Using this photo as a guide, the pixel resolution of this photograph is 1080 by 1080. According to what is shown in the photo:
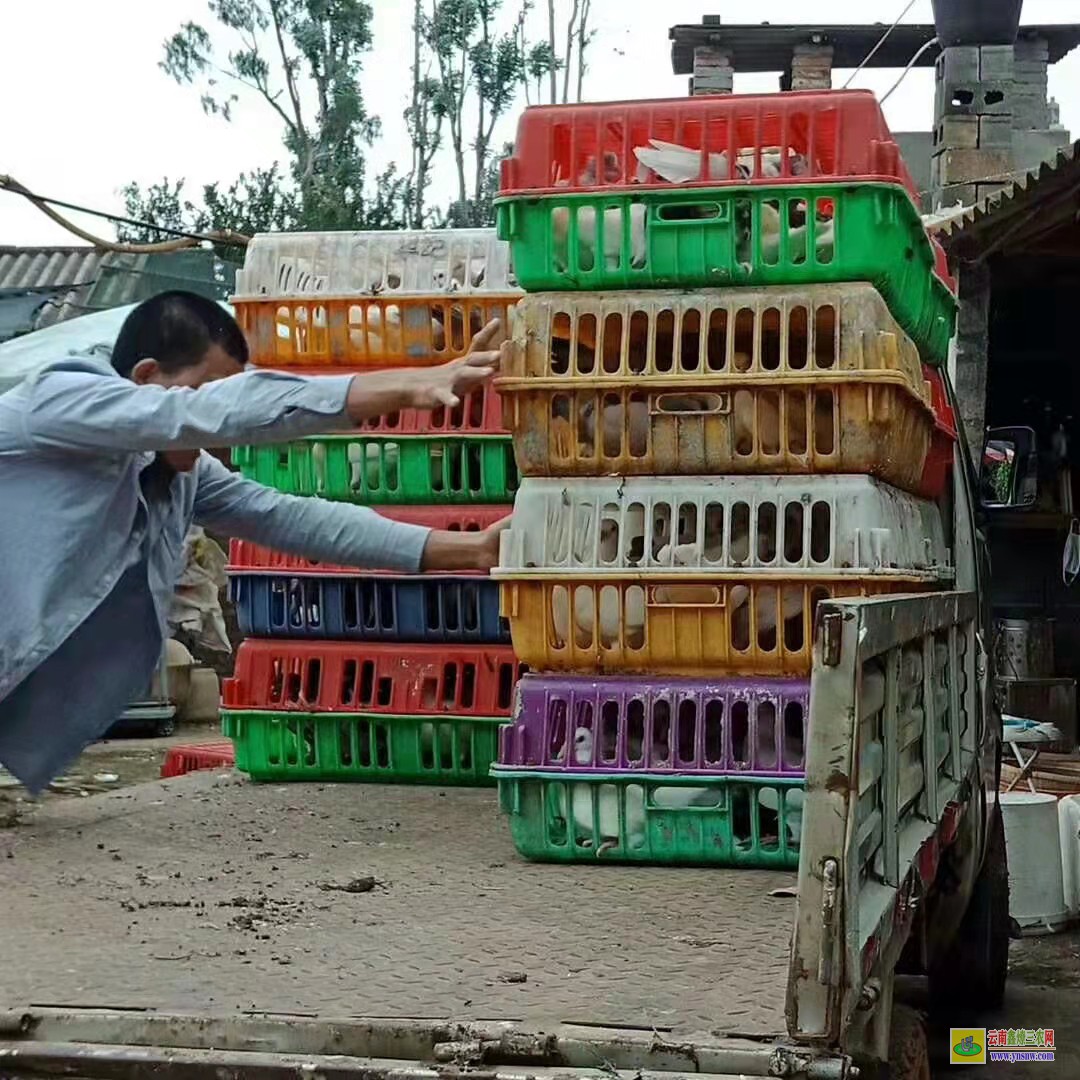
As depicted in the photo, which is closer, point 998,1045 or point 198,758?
point 998,1045

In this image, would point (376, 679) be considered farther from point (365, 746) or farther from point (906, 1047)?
point (906, 1047)

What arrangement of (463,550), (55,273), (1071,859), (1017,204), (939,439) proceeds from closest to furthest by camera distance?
(463,550), (939,439), (1071,859), (1017,204), (55,273)

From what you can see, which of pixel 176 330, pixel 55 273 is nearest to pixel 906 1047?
pixel 176 330

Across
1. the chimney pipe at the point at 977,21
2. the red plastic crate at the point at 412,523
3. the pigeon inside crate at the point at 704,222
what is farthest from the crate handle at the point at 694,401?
the chimney pipe at the point at 977,21

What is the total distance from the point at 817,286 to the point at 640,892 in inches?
52.9

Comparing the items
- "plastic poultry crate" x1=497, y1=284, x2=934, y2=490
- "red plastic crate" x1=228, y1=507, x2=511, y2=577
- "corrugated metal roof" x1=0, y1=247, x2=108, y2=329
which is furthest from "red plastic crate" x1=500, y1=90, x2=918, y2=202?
"corrugated metal roof" x1=0, y1=247, x2=108, y2=329

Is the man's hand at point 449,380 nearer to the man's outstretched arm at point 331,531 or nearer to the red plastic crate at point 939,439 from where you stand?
the man's outstretched arm at point 331,531

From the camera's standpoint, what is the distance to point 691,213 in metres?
3.48

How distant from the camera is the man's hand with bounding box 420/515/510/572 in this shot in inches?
149

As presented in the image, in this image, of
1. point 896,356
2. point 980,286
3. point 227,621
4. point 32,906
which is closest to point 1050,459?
point 980,286

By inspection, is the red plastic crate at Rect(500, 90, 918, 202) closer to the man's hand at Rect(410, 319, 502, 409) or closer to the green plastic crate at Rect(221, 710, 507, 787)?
the man's hand at Rect(410, 319, 502, 409)

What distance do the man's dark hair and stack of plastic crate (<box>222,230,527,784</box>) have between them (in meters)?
1.23

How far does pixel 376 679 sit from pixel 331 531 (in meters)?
0.86

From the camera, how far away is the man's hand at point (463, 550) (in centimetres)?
378
